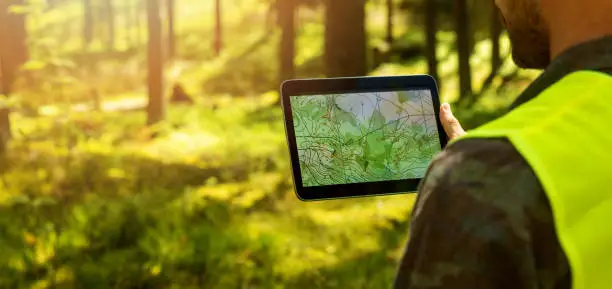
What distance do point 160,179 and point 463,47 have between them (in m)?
6.35

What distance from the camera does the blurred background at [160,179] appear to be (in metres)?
4.84

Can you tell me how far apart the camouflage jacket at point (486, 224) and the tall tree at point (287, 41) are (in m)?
10.5

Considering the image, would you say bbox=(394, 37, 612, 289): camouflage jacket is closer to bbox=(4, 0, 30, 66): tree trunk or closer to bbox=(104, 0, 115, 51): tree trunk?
bbox=(4, 0, 30, 66): tree trunk

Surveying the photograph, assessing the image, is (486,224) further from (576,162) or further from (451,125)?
(451,125)

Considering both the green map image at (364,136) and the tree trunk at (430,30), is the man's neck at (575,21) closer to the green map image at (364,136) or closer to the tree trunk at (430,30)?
the green map image at (364,136)

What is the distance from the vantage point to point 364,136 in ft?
5.86

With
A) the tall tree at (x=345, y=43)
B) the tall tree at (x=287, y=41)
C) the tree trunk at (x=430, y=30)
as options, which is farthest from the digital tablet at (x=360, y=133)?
the tall tree at (x=287, y=41)

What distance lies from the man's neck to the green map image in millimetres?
740

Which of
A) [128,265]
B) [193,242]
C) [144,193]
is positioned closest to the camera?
[128,265]

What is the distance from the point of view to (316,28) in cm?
1764

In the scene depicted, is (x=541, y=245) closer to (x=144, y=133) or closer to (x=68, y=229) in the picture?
(x=68, y=229)

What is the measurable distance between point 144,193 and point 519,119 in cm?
556

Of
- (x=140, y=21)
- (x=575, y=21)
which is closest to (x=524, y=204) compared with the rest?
(x=575, y=21)

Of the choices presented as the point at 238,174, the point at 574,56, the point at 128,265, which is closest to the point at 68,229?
the point at 128,265
